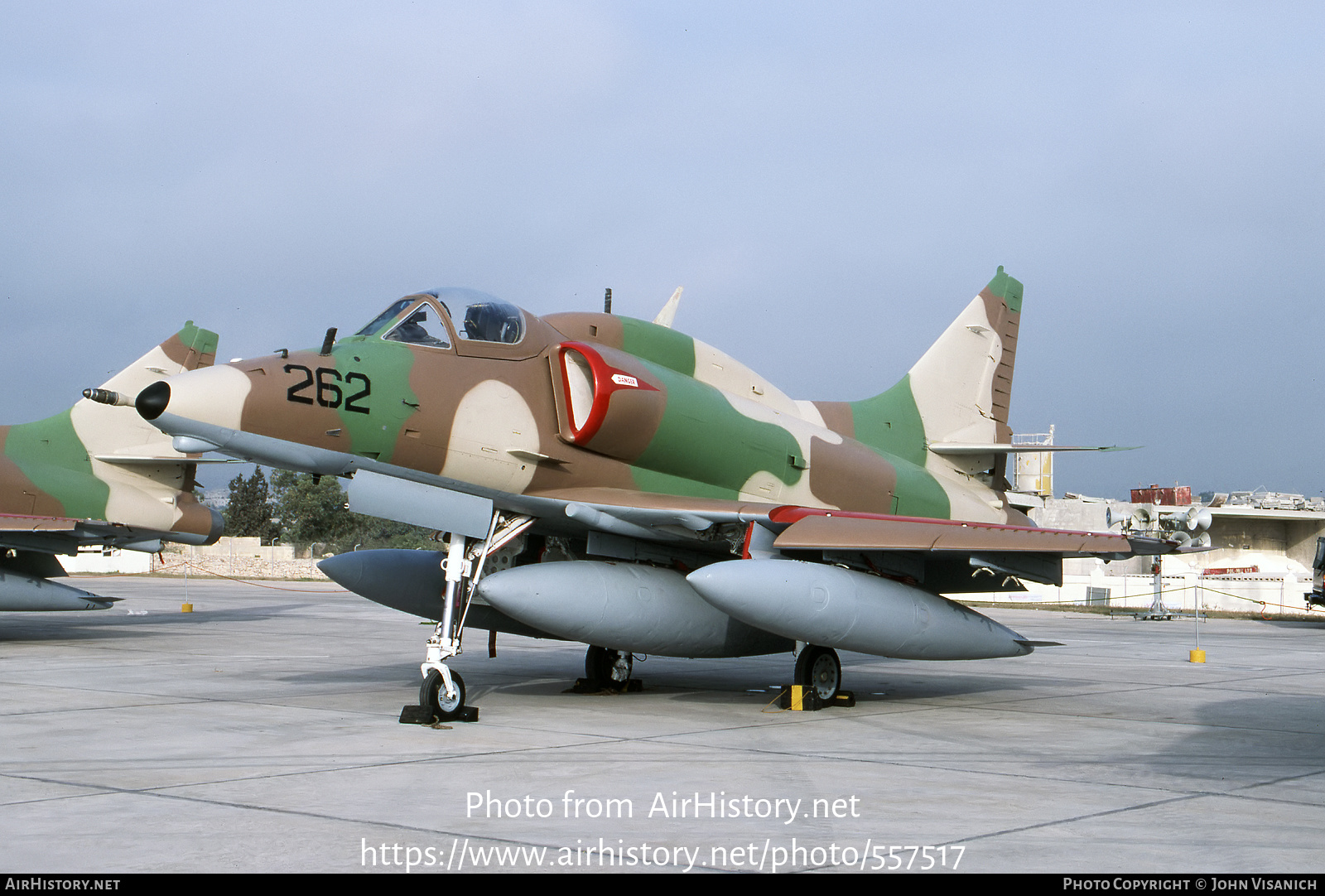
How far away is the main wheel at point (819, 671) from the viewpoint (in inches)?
452

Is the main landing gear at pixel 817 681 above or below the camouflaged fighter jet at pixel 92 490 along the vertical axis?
below

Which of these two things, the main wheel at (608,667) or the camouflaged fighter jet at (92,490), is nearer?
the main wheel at (608,667)

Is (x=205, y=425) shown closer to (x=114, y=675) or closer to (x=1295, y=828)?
(x=114, y=675)

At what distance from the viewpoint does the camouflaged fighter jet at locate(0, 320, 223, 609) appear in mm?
17750

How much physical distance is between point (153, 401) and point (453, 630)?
2978 mm

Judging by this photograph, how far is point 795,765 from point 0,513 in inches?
580

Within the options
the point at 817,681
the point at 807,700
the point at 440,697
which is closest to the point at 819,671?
the point at 817,681

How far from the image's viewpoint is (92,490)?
18.7m

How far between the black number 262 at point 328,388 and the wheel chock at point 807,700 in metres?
4.83

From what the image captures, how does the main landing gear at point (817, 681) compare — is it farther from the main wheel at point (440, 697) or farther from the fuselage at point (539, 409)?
the main wheel at point (440, 697)

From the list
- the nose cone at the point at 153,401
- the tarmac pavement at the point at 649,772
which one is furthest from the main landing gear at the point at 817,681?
the nose cone at the point at 153,401

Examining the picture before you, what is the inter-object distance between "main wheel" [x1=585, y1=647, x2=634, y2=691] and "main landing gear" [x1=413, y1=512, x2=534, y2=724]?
2504mm

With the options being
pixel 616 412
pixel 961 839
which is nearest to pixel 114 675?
pixel 616 412

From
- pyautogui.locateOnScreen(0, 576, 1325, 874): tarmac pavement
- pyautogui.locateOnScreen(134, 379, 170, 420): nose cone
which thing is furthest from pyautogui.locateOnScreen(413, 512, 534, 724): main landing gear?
pyautogui.locateOnScreen(134, 379, 170, 420): nose cone
